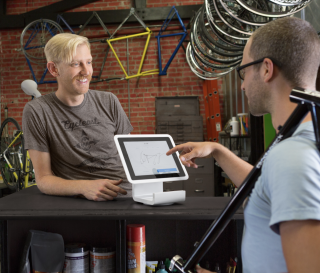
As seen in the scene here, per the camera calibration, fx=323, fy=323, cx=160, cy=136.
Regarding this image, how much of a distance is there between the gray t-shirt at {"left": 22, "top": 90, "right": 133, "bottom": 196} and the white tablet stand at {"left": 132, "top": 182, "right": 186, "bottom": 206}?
530 mm

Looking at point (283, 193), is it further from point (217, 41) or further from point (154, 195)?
point (217, 41)

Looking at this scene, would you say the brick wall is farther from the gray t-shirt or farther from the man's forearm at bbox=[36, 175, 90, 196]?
the man's forearm at bbox=[36, 175, 90, 196]

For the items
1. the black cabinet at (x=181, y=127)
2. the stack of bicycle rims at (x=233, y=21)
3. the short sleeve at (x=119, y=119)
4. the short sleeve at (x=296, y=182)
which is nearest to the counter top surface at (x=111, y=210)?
the short sleeve at (x=296, y=182)

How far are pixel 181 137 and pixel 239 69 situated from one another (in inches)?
149

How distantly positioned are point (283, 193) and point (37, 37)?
562 cm

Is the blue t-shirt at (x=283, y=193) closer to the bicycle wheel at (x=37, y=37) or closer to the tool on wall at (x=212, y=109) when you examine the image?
the tool on wall at (x=212, y=109)

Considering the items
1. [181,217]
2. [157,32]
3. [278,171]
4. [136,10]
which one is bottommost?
[181,217]

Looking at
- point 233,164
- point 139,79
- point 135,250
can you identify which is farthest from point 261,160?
point 139,79

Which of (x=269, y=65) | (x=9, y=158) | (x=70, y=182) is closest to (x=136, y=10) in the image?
(x=9, y=158)

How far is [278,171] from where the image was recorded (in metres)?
0.54

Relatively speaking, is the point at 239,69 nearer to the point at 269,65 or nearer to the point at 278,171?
the point at 269,65

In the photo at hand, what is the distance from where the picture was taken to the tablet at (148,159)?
107 centimetres

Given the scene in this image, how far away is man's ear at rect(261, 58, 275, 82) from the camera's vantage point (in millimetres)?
718

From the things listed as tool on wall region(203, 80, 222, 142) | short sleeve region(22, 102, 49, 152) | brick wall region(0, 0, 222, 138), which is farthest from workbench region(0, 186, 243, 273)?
brick wall region(0, 0, 222, 138)
